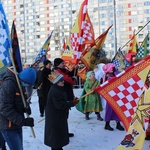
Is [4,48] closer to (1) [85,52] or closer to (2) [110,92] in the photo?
(2) [110,92]

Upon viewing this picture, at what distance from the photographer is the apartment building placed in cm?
5424

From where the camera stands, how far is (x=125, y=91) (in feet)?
12.7

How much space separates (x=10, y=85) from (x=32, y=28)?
6175cm

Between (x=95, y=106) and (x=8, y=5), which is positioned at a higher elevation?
(x=8, y=5)

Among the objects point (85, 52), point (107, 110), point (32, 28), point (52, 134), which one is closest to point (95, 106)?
point (107, 110)

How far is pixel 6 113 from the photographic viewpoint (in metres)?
3.27

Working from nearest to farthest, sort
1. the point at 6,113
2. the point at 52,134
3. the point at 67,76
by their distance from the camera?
the point at 6,113 < the point at 52,134 < the point at 67,76

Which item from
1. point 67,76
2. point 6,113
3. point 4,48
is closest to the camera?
point 6,113

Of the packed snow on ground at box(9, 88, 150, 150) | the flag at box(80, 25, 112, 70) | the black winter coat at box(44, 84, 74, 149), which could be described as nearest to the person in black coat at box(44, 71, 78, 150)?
the black winter coat at box(44, 84, 74, 149)

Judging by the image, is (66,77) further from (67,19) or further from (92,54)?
(67,19)

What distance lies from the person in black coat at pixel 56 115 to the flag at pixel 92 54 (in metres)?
3.17

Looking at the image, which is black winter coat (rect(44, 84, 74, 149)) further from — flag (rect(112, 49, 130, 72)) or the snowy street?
flag (rect(112, 49, 130, 72))

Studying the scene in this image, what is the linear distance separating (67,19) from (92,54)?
54.1 meters

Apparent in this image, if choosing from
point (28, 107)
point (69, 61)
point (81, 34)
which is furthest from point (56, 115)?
point (69, 61)
